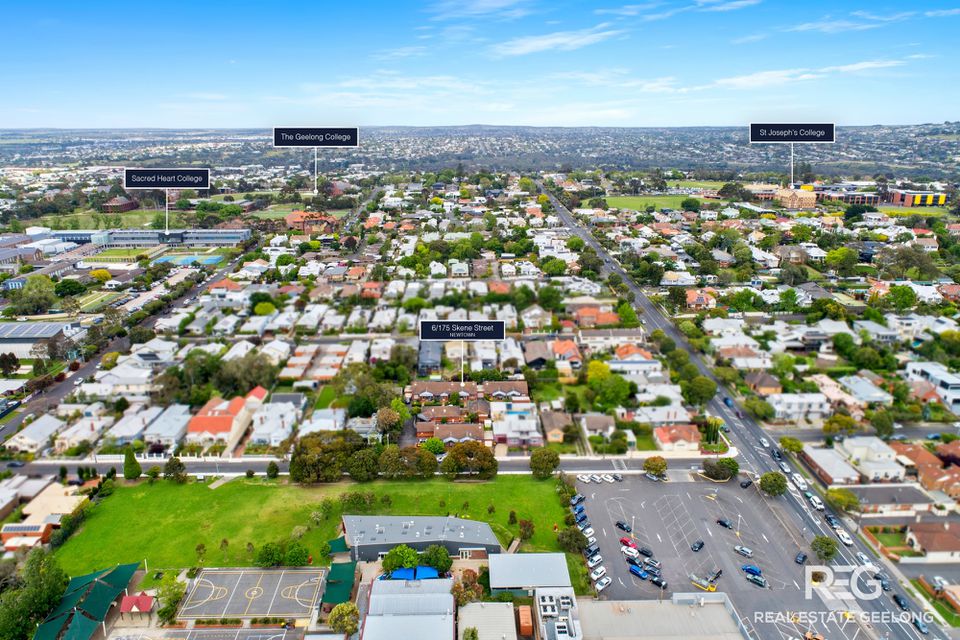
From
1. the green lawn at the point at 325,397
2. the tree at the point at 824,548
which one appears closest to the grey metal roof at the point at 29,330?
the green lawn at the point at 325,397

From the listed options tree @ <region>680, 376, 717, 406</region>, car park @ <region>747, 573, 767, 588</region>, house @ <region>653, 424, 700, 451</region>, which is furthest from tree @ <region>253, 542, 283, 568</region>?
tree @ <region>680, 376, 717, 406</region>

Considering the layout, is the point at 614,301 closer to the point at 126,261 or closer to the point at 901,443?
the point at 901,443

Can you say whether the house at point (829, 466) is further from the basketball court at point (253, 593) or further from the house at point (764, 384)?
the basketball court at point (253, 593)

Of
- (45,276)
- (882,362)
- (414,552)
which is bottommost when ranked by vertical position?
(414,552)

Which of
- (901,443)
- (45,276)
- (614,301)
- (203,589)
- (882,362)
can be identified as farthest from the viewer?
(45,276)

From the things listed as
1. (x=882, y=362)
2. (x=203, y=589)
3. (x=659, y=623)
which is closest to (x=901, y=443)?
(x=882, y=362)

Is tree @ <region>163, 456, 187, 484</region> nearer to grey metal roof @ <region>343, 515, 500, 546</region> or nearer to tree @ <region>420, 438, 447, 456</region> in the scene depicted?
grey metal roof @ <region>343, 515, 500, 546</region>
